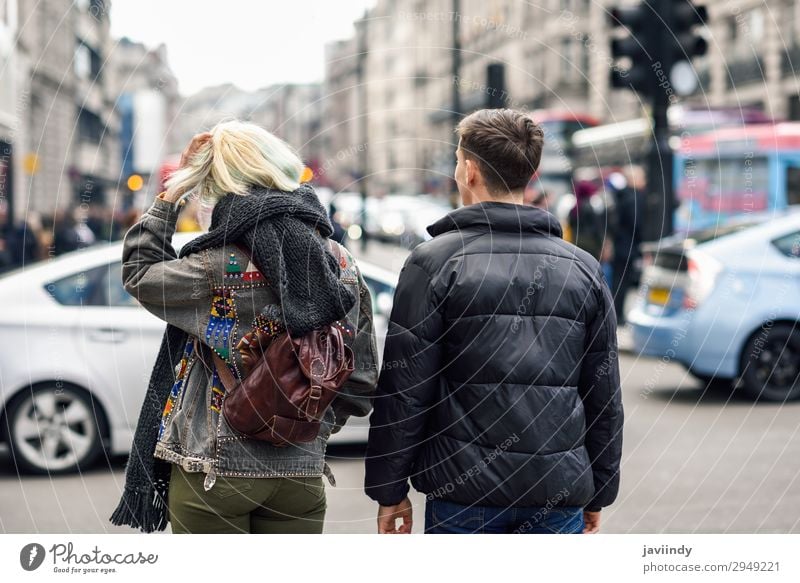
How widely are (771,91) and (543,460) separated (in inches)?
1216

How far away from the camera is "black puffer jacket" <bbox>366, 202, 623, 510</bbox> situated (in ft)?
8.63

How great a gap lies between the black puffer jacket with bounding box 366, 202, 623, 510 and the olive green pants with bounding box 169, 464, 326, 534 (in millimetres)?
181

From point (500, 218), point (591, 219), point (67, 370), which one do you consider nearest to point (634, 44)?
point (591, 219)

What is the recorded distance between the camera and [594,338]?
276cm

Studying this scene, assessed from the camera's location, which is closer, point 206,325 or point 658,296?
point 206,325

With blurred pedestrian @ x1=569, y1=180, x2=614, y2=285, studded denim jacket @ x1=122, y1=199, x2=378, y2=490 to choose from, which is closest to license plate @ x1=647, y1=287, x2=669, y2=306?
blurred pedestrian @ x1=569, y1=180, x2=614, y2=285

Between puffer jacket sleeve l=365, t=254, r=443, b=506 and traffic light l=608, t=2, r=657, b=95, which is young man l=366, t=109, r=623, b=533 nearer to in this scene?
puffer jacket sleeve l=365, t=254, r=443, b=506

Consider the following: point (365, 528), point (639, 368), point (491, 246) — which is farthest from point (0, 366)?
point (639, 368)

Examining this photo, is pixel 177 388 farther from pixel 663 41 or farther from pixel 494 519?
pixel 663 41

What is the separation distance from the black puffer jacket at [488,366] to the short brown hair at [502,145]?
8cm

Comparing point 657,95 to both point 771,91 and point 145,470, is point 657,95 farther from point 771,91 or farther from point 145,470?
point 771,91

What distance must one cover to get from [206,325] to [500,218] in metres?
0.78

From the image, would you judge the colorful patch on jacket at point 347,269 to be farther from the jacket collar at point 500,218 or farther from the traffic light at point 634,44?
the traffic light at point 634,44

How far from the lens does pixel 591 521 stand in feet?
10.00
